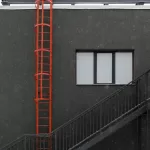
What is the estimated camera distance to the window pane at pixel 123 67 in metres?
16.6

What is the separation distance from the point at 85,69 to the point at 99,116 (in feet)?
6.63

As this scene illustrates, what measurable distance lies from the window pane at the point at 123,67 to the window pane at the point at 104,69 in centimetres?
29

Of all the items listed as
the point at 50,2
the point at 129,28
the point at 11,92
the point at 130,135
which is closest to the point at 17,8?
the point at 50,2

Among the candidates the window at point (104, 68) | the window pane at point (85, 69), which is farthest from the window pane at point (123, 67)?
the window pane at point (85, 69)

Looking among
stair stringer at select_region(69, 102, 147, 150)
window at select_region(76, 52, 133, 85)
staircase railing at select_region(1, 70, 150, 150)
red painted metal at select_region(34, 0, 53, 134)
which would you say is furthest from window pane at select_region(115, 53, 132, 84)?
red painted metal at select_region(34, 0, 53, 134)

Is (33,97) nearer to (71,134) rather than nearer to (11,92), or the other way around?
(11,92)

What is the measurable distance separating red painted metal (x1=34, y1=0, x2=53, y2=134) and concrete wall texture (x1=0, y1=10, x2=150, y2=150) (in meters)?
0.31

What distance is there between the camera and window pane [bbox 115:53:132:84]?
54.5ft

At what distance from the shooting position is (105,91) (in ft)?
53.9

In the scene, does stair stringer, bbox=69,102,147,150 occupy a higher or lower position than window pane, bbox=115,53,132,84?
lower

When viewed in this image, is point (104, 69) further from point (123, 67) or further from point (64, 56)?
point (64, 56)

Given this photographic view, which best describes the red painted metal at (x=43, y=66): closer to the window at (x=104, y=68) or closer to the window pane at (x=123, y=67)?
the window at (x=104, y=68)

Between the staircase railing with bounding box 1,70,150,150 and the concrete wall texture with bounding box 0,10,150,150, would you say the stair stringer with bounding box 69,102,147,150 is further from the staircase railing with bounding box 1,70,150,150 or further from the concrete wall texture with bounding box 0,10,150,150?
the concrete wall texture with bounding box 0,10,150,150

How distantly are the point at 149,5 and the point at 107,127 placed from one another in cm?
554
